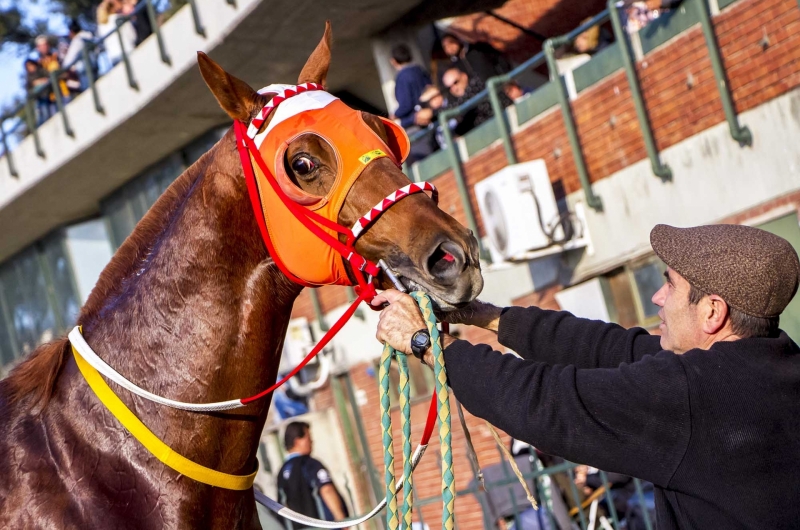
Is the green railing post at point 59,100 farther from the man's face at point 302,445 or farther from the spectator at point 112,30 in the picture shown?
the man's face at point 302,445

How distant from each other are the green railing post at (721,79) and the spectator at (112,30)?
8.51m

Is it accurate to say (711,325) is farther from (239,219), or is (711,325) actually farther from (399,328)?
(239,219)

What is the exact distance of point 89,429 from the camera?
9.77 ft

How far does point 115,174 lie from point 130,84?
267 cm

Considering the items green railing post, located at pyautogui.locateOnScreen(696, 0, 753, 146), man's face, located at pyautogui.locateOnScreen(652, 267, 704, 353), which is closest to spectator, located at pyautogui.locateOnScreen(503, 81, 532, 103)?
green railing post, located at pyautogui.locateOnScreen(696, 0, 753, 146)

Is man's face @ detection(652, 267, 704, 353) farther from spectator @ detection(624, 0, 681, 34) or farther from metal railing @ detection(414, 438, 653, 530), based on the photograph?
spectator @ detection(624, 0, 681, 34)

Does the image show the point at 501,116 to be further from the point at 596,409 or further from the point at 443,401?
the point at 596,409

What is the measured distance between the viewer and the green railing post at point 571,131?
9.13 m

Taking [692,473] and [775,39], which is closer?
[692,473]

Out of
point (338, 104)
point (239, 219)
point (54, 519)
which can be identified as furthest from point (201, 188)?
point (54, 519)

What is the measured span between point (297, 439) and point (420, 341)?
555 centimetres

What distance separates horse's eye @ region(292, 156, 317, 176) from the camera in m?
3.12

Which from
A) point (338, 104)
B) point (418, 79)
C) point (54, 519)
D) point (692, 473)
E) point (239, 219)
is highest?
point (418, 79)

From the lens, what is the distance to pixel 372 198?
3.02 metres
